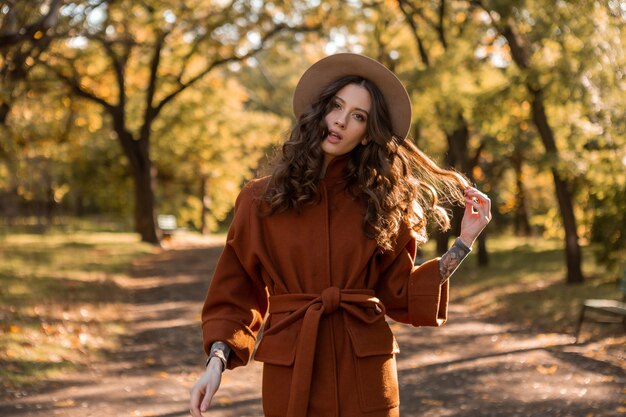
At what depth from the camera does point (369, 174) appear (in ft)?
10.7

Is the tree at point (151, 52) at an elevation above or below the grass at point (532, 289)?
above

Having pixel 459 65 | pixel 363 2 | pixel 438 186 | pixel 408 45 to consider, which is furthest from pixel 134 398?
pixel 408 45

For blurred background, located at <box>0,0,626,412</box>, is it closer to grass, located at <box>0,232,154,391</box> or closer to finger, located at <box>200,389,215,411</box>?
grass, located at <box>0,232,154,391</box>

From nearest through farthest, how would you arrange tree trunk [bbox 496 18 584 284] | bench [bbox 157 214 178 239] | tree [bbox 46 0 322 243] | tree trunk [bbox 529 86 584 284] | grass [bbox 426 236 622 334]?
grass [bbox 426 236 622 334] → tree trunk [bbox 496 18 584 284] → tree trunk [bbox 529 86 584 284] → tree [bbox 46 0 322 243] → bench [bbox 157 214 178 239]

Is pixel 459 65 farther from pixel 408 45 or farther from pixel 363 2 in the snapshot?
pixel 408 45

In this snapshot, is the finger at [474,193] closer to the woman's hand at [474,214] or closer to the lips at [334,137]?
the woman's hand at [474,214]

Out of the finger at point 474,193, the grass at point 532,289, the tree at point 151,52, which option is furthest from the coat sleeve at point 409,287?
the tree at point 151,52

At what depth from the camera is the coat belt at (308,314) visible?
119 inches

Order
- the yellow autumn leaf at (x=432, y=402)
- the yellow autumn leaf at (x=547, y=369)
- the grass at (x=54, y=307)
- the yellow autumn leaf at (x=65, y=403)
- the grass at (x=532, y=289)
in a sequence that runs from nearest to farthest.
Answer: the yellow autumn leaf at (x=65, y=403) < the yellow autumn leaf at (x=432, y=402) < the grass at (x=54, y=307) < the yellow autumn leaf at (x=547, y=369) < the grass at (x=532, y=289)

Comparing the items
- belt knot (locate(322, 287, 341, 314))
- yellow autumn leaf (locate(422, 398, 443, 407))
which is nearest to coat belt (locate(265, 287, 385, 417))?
belt knot (locate(322, 287, 341, 314))

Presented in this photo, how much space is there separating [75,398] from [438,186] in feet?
17.3

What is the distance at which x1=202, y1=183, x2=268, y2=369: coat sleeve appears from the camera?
3.16m

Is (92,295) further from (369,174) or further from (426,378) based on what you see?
(369,174)

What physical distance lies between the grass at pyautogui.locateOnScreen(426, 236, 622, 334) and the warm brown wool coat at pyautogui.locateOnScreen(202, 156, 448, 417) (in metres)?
9.62
